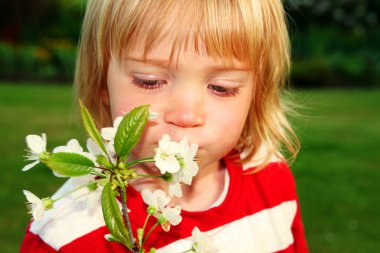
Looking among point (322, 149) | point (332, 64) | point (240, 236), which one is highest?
point (240, 236)

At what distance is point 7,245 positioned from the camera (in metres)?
4.58

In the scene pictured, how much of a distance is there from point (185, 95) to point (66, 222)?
678 mm

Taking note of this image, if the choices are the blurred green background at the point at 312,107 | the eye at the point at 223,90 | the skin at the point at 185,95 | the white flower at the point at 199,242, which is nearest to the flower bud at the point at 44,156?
the white flower at the point at 199,242

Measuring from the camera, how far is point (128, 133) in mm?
1497

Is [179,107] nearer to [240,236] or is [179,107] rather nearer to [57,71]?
[240,236]

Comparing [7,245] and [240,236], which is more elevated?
[240,236]

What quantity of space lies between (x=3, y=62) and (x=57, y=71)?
135 centimetres

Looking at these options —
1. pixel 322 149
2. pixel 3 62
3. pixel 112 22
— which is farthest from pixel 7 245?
pixel 3 62

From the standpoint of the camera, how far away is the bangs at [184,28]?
6.66 feet

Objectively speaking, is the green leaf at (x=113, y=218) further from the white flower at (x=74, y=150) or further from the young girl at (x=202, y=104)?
the young girl at (x=202, y=104)

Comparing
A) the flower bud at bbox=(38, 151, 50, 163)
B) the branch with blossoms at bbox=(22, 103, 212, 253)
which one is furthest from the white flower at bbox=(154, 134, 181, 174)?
the flower bud at bbox=(38, 151, 50, 163)

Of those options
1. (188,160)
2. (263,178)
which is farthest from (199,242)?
(263,178)

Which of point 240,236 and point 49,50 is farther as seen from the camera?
point 49,50

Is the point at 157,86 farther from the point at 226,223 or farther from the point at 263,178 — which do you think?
the point at 263,178
